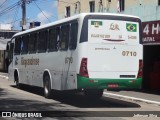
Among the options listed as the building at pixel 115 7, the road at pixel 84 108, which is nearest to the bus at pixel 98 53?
the road at pixel 84 108

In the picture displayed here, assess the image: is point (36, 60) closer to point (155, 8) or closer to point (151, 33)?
point (151, 33)

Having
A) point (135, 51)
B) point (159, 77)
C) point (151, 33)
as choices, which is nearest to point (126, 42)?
point (135, 51)

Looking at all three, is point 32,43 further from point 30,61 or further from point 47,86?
point 47,86

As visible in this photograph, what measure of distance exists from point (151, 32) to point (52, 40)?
5558 millimetres

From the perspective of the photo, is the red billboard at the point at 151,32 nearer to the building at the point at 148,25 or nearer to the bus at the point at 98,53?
the building at the point at 148,25

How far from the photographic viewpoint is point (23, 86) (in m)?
23.8

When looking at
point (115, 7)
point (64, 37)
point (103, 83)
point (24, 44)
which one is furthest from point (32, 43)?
point (115, 7)

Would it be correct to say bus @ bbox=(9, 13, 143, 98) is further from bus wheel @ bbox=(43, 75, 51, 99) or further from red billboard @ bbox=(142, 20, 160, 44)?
red billboard @ bbox=(142, 20, 160, 44)

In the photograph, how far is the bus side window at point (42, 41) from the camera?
59.3ft

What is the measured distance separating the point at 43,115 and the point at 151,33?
9659 mm

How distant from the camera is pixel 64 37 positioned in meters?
15.9

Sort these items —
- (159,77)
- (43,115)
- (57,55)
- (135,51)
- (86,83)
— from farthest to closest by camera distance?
(159,77), (57,55), (135,51), (86,83), (43,115)

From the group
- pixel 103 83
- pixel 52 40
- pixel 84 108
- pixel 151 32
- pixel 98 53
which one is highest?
pixel 151 32

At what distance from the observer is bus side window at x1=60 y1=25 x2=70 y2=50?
15.6m
